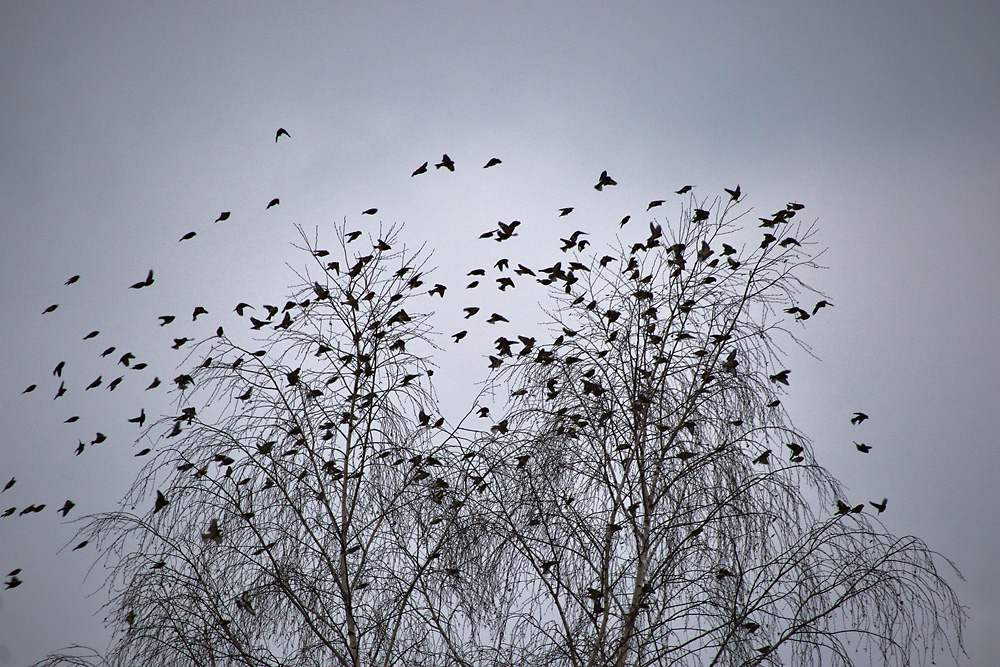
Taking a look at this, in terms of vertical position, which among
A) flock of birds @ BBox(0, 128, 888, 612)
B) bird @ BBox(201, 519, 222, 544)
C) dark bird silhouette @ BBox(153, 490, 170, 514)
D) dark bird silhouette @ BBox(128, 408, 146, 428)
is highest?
flock of birds @ BBox(0, 128, 888, 612)

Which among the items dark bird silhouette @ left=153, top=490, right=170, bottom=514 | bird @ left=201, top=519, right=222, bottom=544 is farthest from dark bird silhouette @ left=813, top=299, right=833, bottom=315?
dark bird silhouette @ left=153, top=490, right=170, bottom=514

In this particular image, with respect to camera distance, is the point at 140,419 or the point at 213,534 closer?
the point at 213,534

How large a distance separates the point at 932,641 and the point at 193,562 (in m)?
4.44

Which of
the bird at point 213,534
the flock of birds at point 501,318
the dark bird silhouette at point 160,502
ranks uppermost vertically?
the flock of birds at point 501,318

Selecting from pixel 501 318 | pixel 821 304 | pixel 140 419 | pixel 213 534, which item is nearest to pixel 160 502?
pixel 213 534

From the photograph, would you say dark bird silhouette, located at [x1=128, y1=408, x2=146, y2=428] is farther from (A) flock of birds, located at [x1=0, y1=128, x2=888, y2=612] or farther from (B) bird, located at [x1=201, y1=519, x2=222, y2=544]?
(B) bird, located at [x1=201, y1=519, x2=222, y2=544]

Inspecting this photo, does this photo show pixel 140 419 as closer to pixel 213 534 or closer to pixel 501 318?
pixel 213 534

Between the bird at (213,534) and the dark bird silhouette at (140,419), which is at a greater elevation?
the dark bird silhouette at (140,419)

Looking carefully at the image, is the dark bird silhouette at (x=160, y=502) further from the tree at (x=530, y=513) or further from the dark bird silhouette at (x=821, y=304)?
the dark bird silhouette at (x=821, y=304)

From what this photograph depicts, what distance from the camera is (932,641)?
4.27 metres

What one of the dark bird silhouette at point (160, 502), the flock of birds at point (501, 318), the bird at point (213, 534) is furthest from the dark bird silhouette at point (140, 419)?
the bird at point (213, 534)

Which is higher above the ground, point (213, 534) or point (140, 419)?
point (140, 419)

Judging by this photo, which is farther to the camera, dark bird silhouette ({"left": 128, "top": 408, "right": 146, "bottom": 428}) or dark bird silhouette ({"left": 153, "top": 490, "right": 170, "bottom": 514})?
dark bird silhouette ({"left": 128, "top": 408, "right": 146, "bottom": 428})

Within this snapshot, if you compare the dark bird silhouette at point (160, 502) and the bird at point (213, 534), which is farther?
the dark bird silhouette at point (160, 502)
